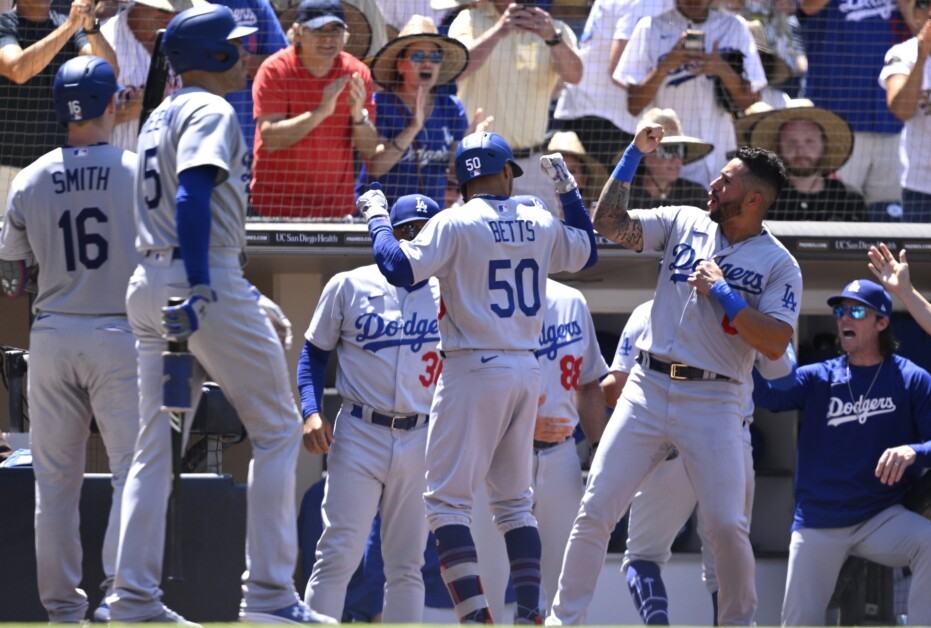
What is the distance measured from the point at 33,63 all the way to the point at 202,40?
373 centimetres

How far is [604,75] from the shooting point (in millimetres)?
8516

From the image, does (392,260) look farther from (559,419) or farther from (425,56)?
(425,56)

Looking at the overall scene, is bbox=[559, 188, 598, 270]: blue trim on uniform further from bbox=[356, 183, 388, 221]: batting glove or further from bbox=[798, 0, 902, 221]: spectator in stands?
bbox=[798, 0, 902, 221]: spectator in stands

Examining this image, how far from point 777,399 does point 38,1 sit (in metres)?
4.49

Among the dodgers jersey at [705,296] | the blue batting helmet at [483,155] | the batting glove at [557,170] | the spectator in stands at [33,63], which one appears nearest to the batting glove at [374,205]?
the blue batting helmet at [483,155]

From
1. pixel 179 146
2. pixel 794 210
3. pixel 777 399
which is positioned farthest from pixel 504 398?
pixel 794 210

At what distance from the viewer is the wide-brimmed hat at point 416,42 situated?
25.9 ft

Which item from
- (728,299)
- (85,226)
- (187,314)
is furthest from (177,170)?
(728,299)

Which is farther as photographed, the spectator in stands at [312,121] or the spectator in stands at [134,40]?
the spectator in stands at [134,40]

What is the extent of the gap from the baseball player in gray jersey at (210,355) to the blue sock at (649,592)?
2.09 metres

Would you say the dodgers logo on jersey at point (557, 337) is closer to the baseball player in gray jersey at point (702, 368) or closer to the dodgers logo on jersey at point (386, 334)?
the dodgers logo on jersey at point (386, 334)

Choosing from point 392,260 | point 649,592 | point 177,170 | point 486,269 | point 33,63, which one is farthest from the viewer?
point 33,63

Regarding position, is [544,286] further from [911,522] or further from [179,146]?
[911,522]

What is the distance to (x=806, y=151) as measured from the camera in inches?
334
